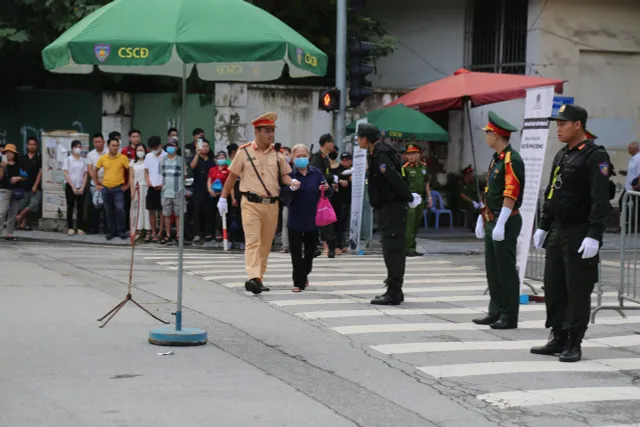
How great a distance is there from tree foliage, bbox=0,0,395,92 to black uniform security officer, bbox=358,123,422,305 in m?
12.3

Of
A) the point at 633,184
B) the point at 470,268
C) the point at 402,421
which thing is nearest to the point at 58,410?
the point at 402,421

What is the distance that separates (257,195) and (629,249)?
413 centimetres

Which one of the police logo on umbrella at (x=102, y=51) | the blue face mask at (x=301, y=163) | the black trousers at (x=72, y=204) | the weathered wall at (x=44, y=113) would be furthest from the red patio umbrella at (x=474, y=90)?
the police logo on umbrella at (x=102, y=51)

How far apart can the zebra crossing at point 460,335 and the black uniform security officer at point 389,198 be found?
40 centimetres

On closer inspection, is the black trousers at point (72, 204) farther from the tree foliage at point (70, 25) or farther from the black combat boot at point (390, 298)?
the black combat boot at point (390, 298)

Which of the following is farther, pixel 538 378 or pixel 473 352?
pixel 473 352

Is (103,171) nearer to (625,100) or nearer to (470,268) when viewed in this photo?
(470,268)

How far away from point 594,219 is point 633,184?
15.5 metres

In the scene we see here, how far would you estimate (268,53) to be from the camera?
9.21 m

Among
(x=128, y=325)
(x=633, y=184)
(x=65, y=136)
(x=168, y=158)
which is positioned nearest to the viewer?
(x=128, y=325)

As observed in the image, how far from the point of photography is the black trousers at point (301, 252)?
12.9 metres

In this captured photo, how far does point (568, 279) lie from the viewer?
8672mm

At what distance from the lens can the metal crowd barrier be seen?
1148 centimetres

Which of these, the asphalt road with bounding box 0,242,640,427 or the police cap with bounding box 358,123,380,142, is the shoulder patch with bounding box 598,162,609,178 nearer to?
the asphalt road with bounding box 0,242,640,427
